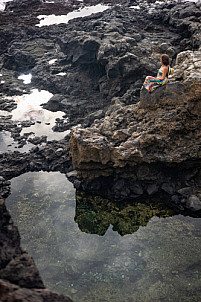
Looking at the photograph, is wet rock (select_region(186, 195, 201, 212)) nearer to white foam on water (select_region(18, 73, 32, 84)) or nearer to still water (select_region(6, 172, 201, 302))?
still water (select_region(6, 172, 201, 302))

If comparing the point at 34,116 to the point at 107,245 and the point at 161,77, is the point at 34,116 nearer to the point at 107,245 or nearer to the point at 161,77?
the point at 161,77

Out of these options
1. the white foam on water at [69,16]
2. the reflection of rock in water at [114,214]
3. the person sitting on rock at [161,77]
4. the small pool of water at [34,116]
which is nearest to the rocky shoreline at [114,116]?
the person sitting on rock at [161,77]

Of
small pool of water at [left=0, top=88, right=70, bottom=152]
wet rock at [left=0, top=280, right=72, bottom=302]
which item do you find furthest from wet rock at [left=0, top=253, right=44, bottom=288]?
small pool of water at [left=0, top=88, right=70, bottom=152]

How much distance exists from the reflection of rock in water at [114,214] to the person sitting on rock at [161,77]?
498 centimetres

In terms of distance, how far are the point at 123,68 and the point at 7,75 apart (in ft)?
42.6

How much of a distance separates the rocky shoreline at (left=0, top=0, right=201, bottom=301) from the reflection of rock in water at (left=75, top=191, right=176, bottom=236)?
1.80ft

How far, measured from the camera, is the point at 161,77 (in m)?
11.1

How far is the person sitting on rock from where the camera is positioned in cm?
1102

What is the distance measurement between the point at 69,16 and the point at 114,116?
1082 inches

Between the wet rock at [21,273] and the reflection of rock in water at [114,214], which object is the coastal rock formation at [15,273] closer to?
the wet rock at [21,273]

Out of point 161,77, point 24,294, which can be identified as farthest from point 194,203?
point 24,294

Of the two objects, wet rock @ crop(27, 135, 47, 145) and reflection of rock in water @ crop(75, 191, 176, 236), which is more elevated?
wet rock @ crop(27, 135, 47, 145)

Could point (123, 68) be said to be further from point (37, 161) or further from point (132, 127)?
point (37, 161)

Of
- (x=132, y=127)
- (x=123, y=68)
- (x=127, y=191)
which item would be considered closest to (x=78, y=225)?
(x=127, y=191)
